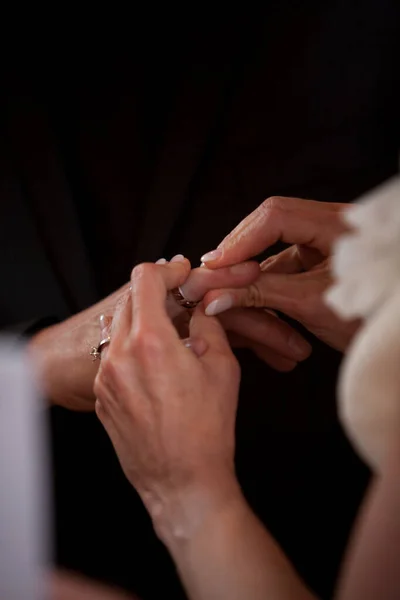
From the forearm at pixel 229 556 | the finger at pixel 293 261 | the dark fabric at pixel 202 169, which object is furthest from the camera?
the dark fabric at pixel 202 169

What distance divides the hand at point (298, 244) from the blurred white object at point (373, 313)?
0.25 metres

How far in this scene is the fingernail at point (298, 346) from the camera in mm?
618

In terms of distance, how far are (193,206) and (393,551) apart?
55 centimetres

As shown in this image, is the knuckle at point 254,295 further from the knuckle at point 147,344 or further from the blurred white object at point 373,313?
the blurred white object at point 373,313

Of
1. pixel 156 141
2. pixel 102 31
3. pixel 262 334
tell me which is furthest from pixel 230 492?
pixel 102 31

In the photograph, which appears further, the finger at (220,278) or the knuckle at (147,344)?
the finger at (220,278)

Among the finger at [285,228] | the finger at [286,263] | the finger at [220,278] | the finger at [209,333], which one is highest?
the finger at [285,228]

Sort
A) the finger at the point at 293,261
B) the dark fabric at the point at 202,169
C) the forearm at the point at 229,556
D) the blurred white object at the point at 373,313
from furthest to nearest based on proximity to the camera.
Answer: the dark fabric at the point at 202,169, the finger at the point at 293,261, the forearm at the point at 229,556, the blurred white object at the point at 373,313

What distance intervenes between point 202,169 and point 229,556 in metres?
0.50

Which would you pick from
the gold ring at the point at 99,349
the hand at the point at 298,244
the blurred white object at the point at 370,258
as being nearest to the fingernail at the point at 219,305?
the hand at the point at 298,244

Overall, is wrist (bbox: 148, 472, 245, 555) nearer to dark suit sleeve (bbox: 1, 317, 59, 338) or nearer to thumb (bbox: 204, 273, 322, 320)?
thumb (bbox: 204, 273, 322, 320)

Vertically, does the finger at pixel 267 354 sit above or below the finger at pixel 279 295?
below

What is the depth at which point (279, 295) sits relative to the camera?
0.56 metres

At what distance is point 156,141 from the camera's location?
30.1 inches
